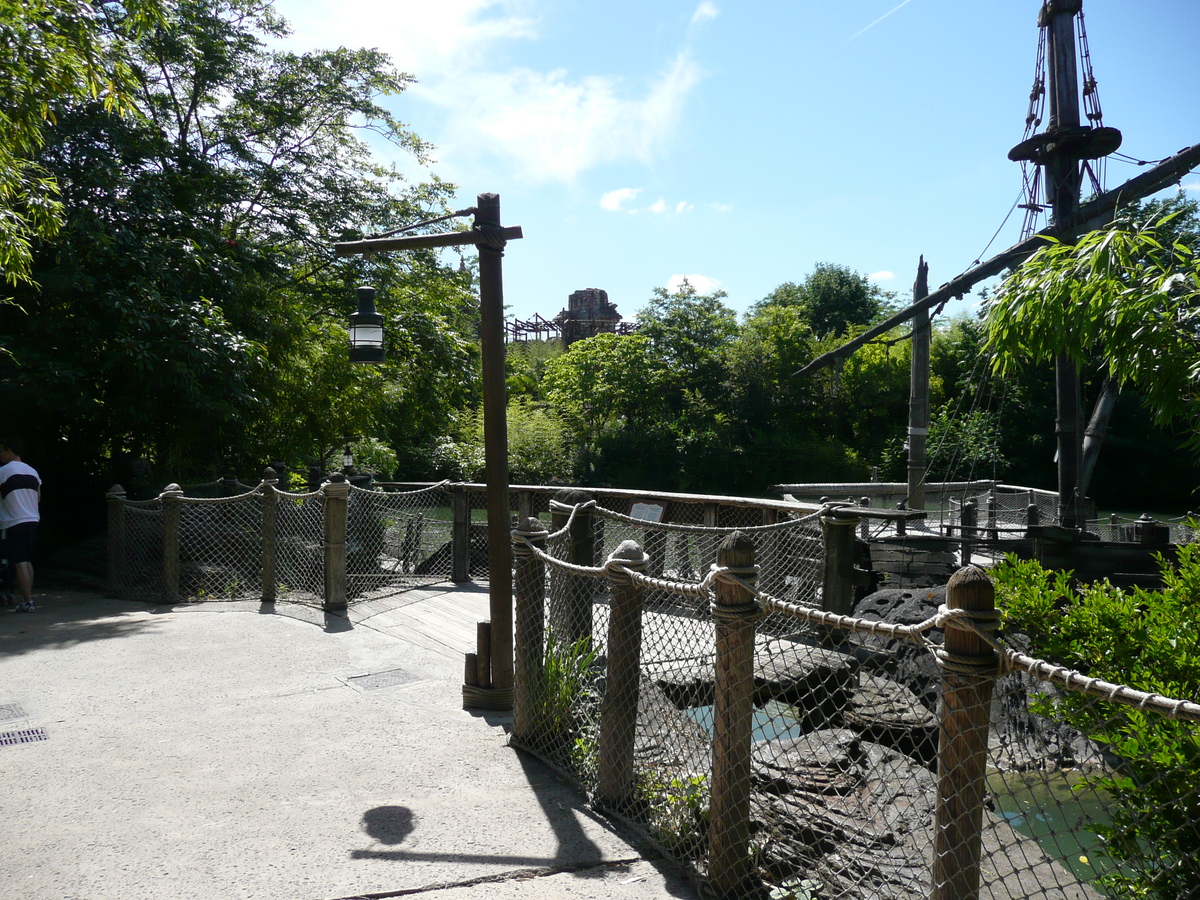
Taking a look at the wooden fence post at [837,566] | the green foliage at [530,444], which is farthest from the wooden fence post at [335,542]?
the green foliage at [530,444]

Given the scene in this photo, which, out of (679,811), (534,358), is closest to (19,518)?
(679,811)

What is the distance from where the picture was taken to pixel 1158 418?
12.6ft

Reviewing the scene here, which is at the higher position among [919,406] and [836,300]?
[836,300]

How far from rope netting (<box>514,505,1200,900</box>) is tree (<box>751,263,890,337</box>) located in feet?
181

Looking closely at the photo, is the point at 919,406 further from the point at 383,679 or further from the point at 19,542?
the point at 19,542

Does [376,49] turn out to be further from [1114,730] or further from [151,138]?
[1114,730]

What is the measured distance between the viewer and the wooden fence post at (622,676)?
3.73m

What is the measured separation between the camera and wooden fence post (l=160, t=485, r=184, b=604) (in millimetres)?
9156

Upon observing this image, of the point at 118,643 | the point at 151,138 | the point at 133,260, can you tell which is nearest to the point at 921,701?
the point at 118,643

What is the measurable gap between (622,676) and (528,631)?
92cm

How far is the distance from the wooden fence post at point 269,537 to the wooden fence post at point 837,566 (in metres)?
5.65

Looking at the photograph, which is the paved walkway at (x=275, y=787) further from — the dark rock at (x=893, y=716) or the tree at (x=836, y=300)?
the tree at (x=836, y=300)

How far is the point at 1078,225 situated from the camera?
11.8m

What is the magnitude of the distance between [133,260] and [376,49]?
10530 mm
